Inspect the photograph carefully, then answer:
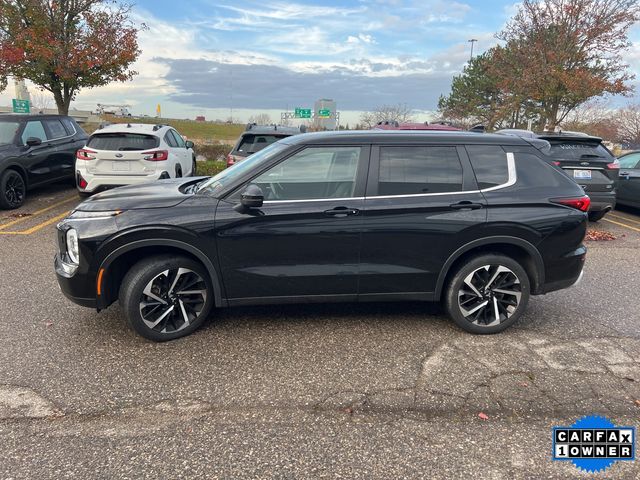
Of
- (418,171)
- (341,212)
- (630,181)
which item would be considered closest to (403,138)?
(418,171)

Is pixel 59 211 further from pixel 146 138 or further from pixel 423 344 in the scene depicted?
Answer: pixel 423 344

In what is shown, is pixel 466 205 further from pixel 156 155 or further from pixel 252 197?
pixel 156 155

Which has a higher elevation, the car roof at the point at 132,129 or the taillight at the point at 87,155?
the car roof at the point at 132,129

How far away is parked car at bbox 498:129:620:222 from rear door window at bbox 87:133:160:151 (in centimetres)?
640

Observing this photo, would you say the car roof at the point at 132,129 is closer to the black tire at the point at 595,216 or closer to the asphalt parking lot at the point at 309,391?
the asphalt parking lot at the point at 309,391

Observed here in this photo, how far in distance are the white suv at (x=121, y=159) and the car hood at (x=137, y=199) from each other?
411cm

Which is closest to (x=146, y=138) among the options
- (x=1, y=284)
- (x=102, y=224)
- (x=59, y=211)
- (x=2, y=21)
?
(x=59, y=211)

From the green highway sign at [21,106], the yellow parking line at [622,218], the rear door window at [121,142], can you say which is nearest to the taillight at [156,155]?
the rear door window at [121,142]

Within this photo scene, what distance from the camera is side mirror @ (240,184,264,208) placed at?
3.44 m

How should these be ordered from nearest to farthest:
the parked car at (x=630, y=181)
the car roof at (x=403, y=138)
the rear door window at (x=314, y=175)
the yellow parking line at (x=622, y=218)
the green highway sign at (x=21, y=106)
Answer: the rear door window at (x=314, y=175)
the car roof at (x=403, y=138)
the yellow parking line at (x=622, y=218)
the parked car at (x=630, y=181)
the green highway sign at (x=21, y=106)

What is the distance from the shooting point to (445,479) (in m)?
2.31

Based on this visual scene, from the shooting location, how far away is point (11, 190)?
331 inches

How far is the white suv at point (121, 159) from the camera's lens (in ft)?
25.8

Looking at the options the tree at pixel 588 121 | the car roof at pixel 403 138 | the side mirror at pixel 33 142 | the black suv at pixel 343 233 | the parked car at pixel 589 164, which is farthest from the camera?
the tree at pixel 588 121
